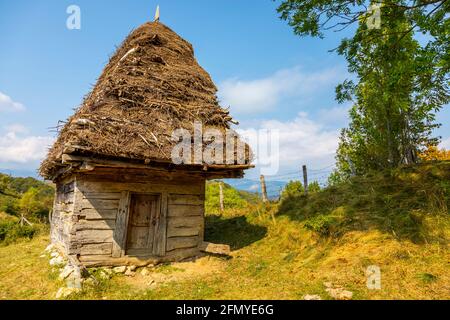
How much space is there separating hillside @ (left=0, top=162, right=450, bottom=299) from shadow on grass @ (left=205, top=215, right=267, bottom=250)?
0.14ft

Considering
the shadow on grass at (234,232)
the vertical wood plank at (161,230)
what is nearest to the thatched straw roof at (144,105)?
the vertical wood plank at (161,230)

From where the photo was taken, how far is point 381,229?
684 cm

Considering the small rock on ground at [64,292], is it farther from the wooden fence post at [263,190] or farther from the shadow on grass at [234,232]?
the wooden fence post at [263,190]

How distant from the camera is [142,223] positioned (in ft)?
24.9

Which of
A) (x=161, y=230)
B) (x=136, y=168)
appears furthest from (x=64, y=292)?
(x=136, y=168)

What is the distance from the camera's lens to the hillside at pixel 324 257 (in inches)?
204

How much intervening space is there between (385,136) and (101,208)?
14.5 m

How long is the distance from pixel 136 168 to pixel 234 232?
4.97 m

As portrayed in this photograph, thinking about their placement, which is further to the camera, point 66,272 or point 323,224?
point 323,224

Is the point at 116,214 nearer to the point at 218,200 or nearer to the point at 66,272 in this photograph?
the point at 66,272

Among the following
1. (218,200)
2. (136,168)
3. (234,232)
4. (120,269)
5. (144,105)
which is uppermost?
(144,105)
